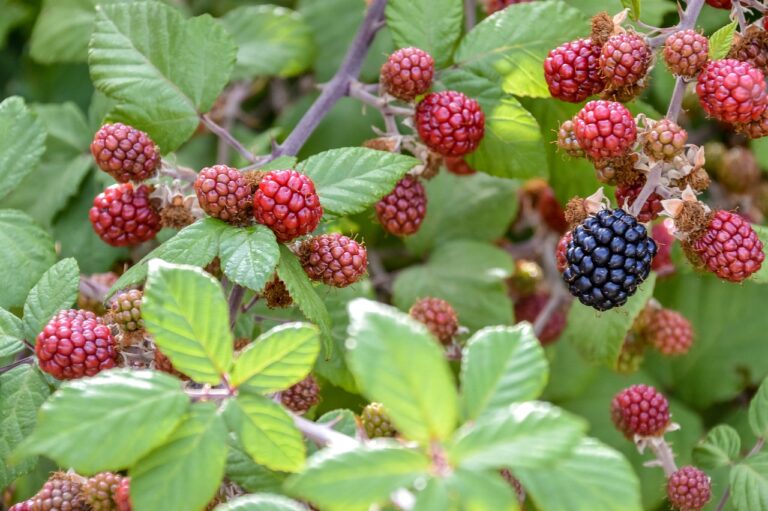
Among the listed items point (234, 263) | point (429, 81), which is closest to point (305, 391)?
point (234, 263)

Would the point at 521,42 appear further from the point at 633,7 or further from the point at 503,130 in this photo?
the point at 633,7

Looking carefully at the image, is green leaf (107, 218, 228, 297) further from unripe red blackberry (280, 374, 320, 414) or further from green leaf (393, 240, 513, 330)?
green leaf (393, 240, 513, 330)

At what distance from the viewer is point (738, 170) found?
2.48 m

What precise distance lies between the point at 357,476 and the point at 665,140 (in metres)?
0.81

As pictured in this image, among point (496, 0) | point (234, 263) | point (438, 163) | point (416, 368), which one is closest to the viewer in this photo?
point (416, 368)

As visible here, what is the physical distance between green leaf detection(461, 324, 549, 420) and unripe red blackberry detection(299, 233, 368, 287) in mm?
434

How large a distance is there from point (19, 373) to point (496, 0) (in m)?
1.39

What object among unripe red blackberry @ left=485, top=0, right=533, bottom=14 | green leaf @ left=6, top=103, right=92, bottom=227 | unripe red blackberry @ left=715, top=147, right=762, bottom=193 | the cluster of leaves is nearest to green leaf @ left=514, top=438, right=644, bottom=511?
the cluster of leaves

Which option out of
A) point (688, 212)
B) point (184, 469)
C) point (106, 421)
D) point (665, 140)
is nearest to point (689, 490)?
point (688, 212)

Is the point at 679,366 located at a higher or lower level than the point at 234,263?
lower

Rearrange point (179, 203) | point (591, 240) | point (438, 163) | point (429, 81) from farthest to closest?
point (438, 163) → point (429, 81) → point (179, 203) → point (591, 240)

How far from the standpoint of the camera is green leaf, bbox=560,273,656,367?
71.0 inches

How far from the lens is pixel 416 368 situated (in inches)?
35.5

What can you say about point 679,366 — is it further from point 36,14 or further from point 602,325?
point 36,14
